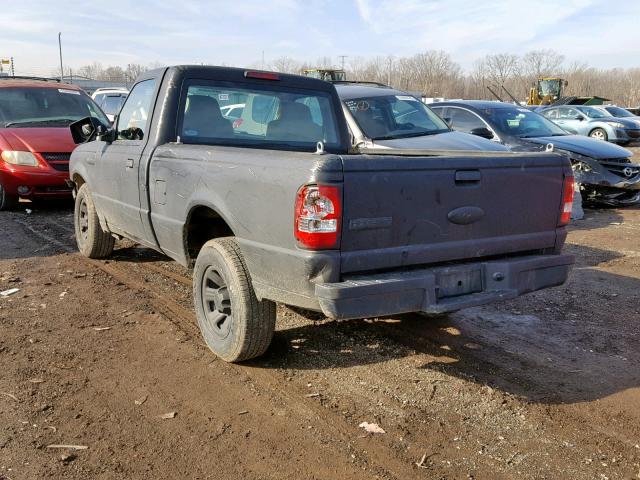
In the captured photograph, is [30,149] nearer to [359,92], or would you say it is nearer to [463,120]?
[359,92]

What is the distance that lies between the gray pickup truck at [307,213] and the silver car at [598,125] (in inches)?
835

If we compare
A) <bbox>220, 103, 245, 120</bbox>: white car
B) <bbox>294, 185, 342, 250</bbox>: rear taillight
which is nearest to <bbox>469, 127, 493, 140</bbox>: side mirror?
<bbox>220, 103, 245, 120</bbox>: white car

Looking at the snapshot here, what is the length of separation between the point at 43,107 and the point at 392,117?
238 inches

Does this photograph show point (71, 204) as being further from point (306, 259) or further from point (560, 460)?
point (560, 460)

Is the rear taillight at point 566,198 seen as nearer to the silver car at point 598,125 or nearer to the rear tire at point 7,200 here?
the rear tire at point 7,200

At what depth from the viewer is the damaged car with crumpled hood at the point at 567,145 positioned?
9703mm

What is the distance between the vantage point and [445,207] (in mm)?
3412

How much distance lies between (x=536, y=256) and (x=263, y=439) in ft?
6.98

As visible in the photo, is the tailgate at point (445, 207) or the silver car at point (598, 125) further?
the silver car at point (598, 125)

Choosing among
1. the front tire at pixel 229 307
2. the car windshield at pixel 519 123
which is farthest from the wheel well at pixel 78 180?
the car windshield at pixel 519 123

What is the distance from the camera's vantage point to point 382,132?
25.8ft

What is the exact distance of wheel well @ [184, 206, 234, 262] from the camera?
13.6 feet

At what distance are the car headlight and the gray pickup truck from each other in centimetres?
461

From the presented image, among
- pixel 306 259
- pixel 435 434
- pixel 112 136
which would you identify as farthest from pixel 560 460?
pixel 112 136
